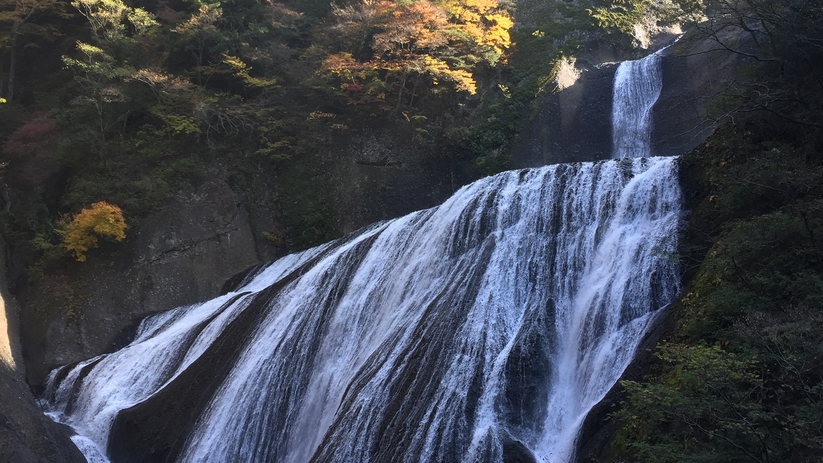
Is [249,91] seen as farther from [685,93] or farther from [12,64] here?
[685,93]

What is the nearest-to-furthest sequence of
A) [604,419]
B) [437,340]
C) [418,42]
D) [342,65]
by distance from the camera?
[604,419] < [437,340] < [418,42] < [342,65]

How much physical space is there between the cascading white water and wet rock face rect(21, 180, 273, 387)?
1912 mm

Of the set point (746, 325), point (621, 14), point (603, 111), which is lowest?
point (746, 325)

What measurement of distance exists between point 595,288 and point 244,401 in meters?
7.31

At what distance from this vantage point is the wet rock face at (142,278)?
17281mm

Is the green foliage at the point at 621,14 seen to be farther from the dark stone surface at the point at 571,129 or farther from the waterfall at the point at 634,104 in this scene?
the dark stone surface at the point at 571,129

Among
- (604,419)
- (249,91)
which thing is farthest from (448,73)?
(604,419)

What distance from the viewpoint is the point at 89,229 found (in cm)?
1853

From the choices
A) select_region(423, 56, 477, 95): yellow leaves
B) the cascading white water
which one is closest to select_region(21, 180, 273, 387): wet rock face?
the cascading white water

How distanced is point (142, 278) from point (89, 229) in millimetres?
2259

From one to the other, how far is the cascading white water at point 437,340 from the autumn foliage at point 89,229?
4.56 m

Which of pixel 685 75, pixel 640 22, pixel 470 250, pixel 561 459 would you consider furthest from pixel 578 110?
pixel 561 459

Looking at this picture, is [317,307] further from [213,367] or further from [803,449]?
[803,449]

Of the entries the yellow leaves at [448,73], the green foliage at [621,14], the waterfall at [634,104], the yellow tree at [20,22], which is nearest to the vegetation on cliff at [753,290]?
the waterfall at [634,104]
